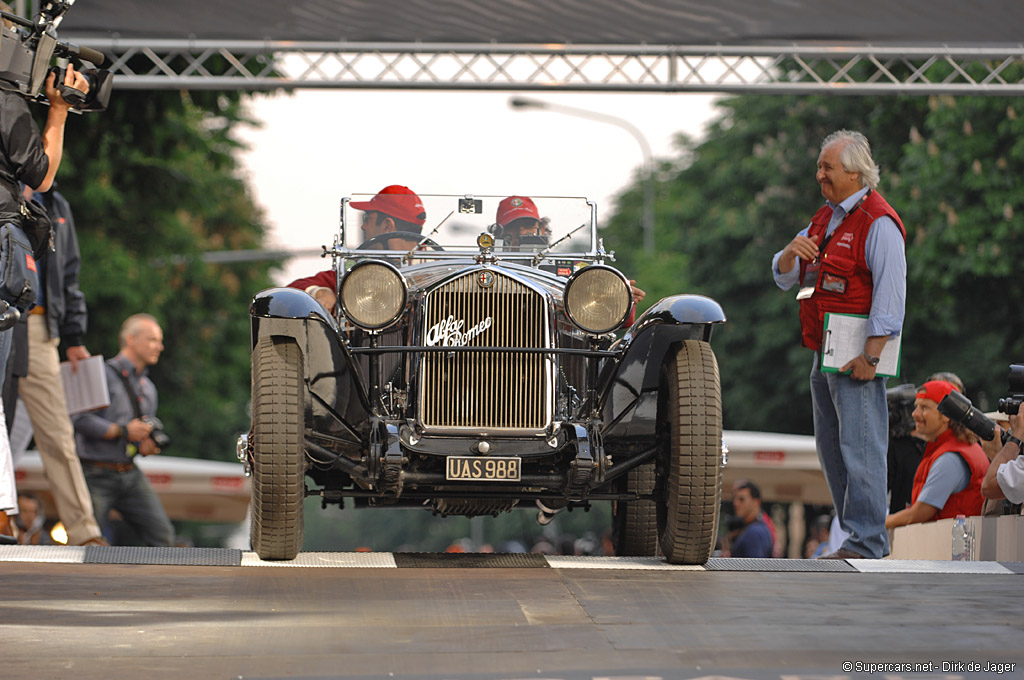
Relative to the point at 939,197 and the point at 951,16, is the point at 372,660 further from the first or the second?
the point at 939,197

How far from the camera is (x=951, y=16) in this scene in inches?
420

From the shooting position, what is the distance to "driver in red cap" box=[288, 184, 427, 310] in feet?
26.5

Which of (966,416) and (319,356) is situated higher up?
(319,356)

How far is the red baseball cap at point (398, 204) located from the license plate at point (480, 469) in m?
2.19

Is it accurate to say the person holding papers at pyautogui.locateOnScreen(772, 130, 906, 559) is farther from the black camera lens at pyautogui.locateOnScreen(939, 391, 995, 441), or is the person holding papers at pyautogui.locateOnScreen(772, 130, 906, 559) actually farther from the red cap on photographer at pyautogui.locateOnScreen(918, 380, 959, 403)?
the red cap on photographer at pyautogui.locateOnScreen(918, 380, 959, 403)

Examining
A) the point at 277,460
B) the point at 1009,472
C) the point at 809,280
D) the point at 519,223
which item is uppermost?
the point at 519,223

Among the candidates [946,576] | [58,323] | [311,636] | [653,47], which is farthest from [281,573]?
[653,47]

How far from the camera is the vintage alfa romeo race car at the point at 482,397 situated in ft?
20.8

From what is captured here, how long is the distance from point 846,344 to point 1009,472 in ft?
3.20

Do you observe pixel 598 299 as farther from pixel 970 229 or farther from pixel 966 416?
pixel 970 229

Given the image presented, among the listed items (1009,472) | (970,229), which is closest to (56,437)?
(1009,472)

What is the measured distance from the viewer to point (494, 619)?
461 cm

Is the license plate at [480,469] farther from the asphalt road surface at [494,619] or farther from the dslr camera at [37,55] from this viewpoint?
the dslr camera at [37,55]

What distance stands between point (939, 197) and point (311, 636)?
56.2 ft
